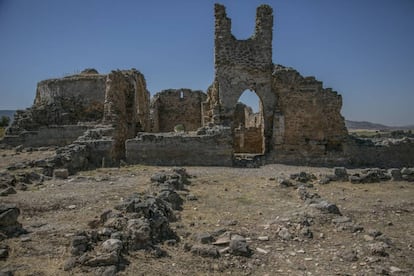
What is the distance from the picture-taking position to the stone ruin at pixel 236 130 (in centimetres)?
1521

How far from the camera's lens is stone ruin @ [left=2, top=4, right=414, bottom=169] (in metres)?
15.2

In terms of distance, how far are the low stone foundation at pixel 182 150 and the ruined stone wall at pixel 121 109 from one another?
4.87 ft

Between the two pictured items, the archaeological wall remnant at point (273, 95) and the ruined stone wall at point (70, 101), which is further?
the ruined stone wall at point (70, 101)

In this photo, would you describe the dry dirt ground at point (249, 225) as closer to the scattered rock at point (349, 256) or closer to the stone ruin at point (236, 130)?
the scattered rock at point (349, 256)

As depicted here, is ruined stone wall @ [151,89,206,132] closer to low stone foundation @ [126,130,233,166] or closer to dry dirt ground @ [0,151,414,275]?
low stone foundation @ [126,130,233,166]

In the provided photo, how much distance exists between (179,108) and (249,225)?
78.8ft

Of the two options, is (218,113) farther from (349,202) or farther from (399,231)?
(399,231)

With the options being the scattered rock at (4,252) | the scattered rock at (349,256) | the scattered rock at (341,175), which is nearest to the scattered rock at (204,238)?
the scattered rock at (349,256)

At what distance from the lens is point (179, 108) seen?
30.5 meters

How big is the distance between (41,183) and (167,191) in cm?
420

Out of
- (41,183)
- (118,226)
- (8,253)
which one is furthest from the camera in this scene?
(41,183)

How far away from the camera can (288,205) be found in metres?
8.68

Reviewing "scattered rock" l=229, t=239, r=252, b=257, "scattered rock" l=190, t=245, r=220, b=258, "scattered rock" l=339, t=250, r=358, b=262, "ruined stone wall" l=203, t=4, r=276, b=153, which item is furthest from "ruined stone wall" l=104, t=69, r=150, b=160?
"scattered rock" l=339, t=250, r=358, b=262

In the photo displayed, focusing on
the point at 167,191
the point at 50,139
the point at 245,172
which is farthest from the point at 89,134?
the point at 167,191
